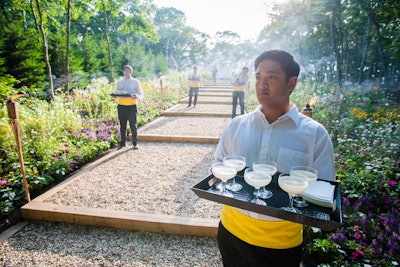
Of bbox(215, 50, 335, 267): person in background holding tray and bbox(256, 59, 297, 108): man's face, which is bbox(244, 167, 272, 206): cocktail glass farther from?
bbox(256, 59, 297, 108): man's face

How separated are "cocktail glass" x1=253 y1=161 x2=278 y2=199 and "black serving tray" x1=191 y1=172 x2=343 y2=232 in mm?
45

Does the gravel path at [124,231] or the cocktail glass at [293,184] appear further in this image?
the gravel path at [124,231]

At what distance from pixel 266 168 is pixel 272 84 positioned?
0.58m

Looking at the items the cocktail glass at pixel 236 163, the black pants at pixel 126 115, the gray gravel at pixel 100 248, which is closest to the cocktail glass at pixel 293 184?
the cocktail glass at pixel 236 163

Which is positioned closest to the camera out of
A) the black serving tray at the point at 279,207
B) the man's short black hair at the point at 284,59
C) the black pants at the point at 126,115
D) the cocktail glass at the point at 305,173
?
the black serving tray at the point at 279,207

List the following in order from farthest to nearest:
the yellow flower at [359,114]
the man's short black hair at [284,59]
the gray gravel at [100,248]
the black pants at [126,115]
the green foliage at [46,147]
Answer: the black pants at [126,115]
the yellow flower at [359,114]
the green foliage at [46,147]
the gray gravel at [100,248]
the man's short black hair at [284,59]

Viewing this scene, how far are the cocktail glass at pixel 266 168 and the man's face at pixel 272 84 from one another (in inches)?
16.3

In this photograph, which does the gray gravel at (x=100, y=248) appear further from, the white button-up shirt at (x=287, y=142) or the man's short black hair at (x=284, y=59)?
the man's short black hair at (x=284, y=59)

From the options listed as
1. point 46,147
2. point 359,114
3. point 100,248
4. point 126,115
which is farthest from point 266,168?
point 359,114

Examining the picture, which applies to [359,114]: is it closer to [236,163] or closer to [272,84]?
[272,84]

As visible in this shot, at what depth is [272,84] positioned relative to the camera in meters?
1.57

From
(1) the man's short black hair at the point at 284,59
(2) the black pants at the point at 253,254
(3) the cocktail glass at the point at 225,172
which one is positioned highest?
(1) the man's short black hair at the point at 284,59

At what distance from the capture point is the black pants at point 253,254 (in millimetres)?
1468

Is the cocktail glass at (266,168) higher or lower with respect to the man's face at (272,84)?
lower
